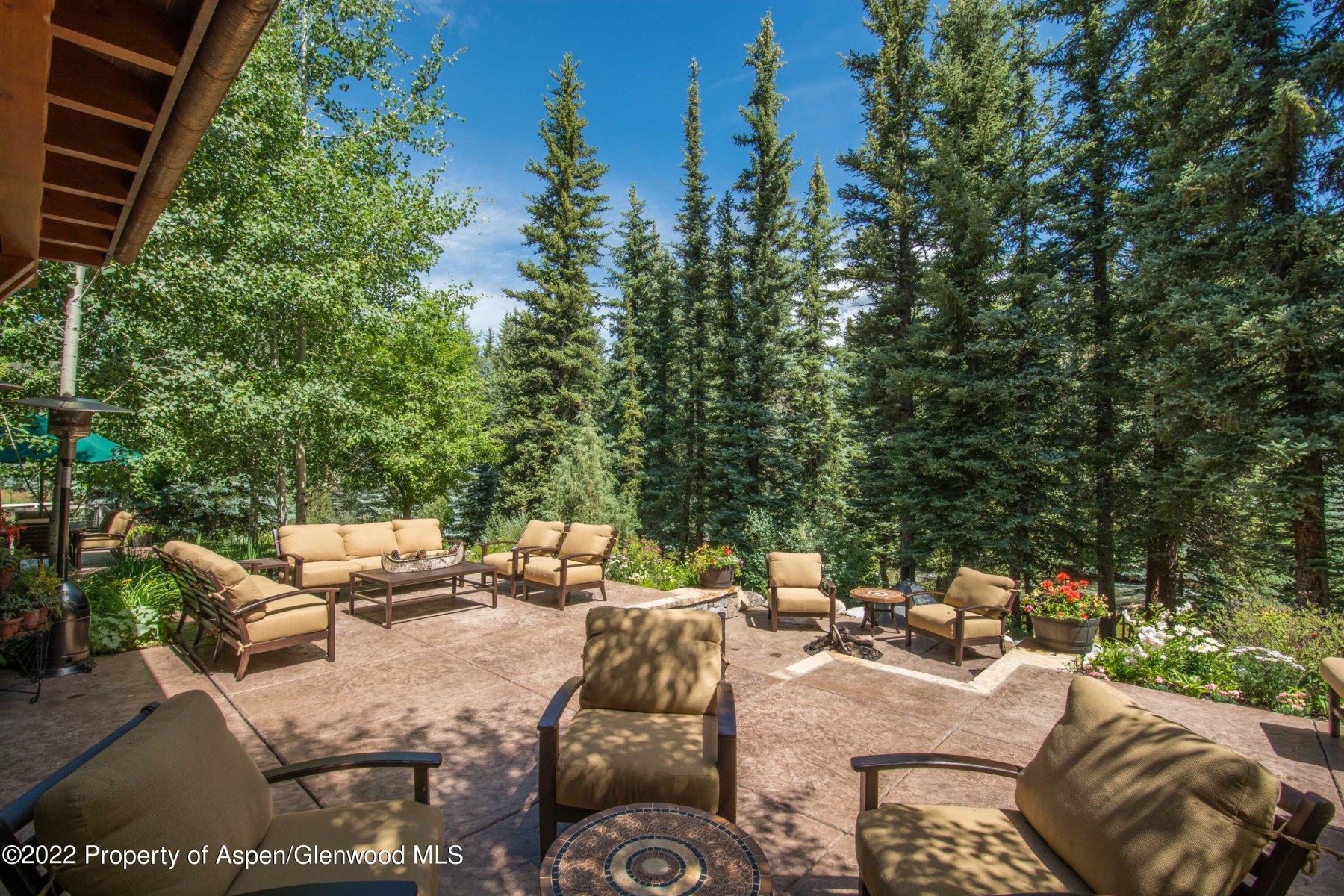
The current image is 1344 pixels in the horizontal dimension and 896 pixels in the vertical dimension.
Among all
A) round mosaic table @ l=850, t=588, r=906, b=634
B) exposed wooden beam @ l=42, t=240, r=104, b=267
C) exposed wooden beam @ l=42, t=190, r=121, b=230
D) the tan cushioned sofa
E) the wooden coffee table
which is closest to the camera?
exposed wooden beam @ l=42, t=190, r=121, b=230

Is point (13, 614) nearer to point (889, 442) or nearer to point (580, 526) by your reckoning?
point (580, 526)

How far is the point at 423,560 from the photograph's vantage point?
276 inches

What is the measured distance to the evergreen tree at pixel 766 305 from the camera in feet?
50.6

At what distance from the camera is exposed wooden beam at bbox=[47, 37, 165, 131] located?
2338mm

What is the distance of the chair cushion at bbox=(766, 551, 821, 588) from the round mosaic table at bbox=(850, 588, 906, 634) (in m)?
0.46

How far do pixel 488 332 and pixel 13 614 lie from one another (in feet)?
189

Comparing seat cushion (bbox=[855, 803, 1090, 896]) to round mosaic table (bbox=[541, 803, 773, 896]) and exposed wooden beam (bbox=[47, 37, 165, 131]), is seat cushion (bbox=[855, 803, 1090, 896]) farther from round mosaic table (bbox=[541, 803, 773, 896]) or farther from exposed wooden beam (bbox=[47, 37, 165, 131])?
exposed wooden beam (bbox=[47, 37, 165, 131])

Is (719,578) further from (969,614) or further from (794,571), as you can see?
(969,614)

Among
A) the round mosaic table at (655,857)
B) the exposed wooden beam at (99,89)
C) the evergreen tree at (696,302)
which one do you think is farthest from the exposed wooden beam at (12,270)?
the evergreen tree at (696,302)

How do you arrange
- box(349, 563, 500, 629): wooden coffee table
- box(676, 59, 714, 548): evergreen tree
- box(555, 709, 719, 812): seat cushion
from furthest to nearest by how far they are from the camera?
box(676, 59, 714, 548): evergreen tree, box(349, 563, 500, 629): wooden coffee table, box(555, 709, 719, 812): seat cushion

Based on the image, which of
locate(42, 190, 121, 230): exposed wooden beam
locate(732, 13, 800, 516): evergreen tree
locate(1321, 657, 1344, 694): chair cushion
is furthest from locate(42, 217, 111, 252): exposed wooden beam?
locate(732, 13, 800, 516): evergreen tree

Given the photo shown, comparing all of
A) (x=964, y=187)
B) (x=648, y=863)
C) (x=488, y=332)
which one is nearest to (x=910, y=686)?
(x=648, y=863)

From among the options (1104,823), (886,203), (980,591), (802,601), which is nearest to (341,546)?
(802,601)

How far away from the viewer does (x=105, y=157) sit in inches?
108
